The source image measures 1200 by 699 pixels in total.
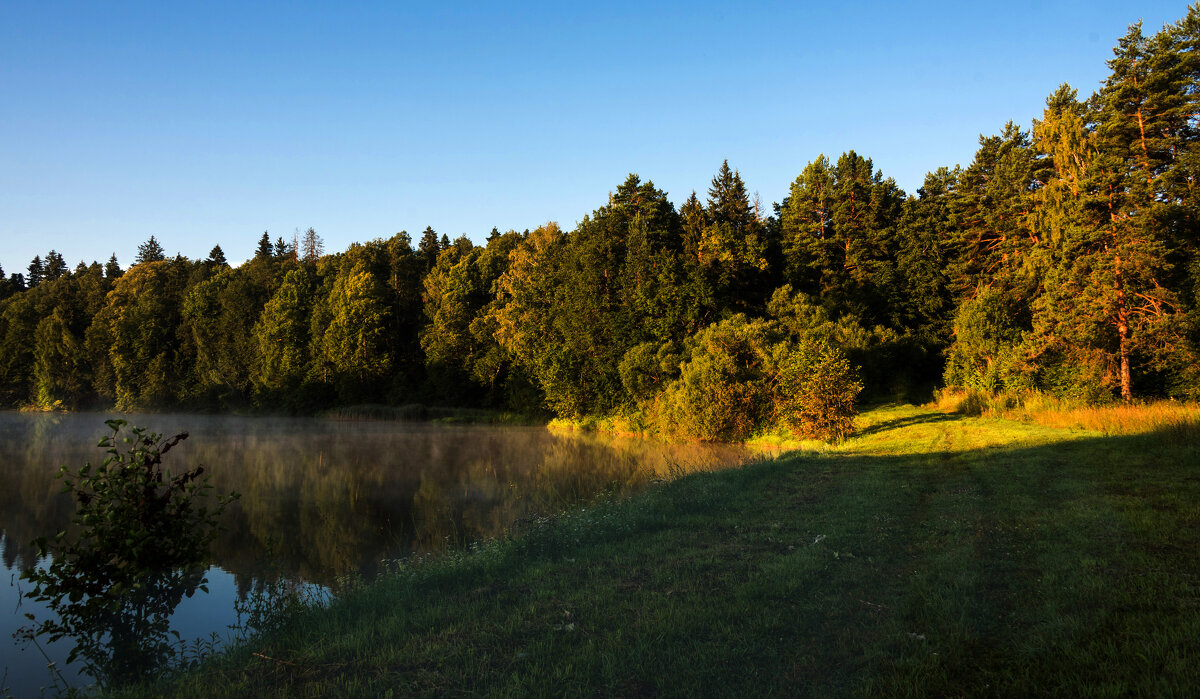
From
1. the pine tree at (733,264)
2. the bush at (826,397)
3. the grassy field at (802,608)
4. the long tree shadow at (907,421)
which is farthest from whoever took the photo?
the pine tree at (733,264)

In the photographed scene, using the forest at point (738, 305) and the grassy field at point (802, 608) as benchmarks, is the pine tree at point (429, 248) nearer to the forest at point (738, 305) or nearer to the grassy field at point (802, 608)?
the forest at point (738, 305)

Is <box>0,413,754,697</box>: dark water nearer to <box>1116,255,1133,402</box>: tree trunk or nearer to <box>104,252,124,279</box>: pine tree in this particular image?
<box>1116,255,1133,402</box>: tree trunk

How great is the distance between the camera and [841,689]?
460 centimetres

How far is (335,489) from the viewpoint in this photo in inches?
869

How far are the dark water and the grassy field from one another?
2.81 m

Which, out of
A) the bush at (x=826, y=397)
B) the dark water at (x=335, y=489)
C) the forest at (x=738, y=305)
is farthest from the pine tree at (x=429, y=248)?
the bush at (x=826, y=397)

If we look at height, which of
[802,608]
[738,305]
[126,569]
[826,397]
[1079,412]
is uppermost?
[738,305]

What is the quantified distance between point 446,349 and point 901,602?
54793 mm

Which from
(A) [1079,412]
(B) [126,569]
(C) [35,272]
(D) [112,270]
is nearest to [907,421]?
(A) [1079,412]

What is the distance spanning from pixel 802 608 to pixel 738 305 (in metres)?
40.7

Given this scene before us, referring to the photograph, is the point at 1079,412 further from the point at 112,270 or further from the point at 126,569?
the point at 112,270

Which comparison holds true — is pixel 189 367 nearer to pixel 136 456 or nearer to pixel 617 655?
pixel 136 456

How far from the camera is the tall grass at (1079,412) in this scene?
16.7 metres

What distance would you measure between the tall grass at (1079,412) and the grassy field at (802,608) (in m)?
6.66
